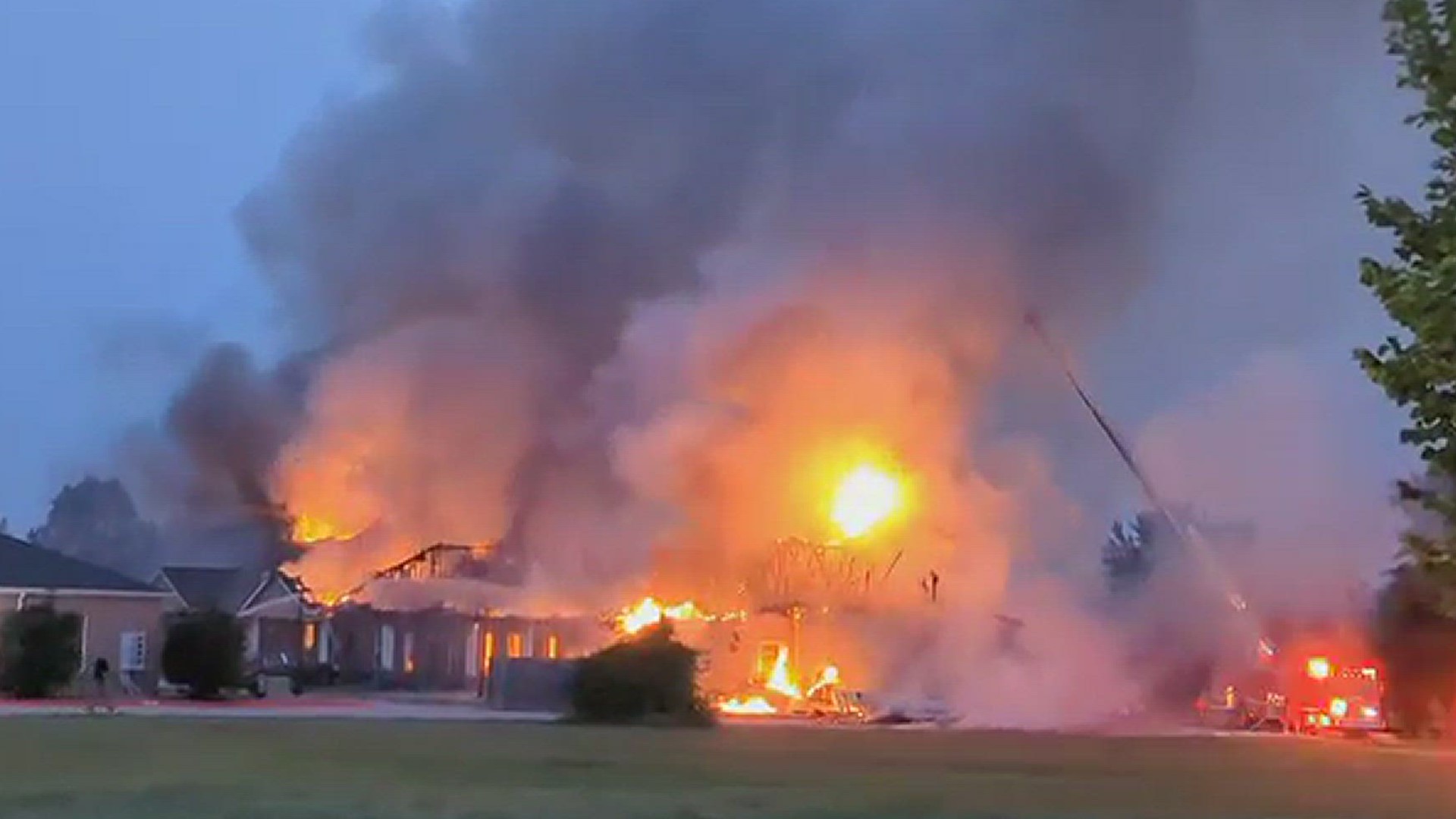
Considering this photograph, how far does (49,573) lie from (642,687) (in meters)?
21.1

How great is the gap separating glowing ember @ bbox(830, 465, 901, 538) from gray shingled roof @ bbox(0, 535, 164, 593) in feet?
65.6

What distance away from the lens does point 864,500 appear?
59875 mm

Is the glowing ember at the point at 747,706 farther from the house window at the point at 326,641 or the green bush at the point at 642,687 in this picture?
the house window at the point at 326,641

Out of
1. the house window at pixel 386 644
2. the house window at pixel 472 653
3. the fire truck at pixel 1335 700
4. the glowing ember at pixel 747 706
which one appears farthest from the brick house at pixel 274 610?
the fire truck at pixel 1335 700

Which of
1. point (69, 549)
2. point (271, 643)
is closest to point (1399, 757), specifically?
point (271, 643)

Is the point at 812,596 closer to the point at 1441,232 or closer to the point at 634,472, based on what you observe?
the point at 634,472

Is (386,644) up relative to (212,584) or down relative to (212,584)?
down

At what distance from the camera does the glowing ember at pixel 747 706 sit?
58562 millimetres

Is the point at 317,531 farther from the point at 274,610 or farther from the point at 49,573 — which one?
the point at 49,573

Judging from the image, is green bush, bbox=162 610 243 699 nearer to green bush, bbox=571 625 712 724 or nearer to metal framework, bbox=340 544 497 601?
green bush, bbox=571 625 712 724

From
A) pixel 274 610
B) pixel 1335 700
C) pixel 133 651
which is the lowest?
pixel 1335 700

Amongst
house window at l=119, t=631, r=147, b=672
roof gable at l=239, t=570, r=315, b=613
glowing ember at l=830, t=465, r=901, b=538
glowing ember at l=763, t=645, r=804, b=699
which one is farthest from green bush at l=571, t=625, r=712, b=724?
Result: roof gable at l=239, t=570, r=315, b=613

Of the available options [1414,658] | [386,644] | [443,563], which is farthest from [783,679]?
[1414,658]

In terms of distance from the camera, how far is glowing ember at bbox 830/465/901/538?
5941cm
